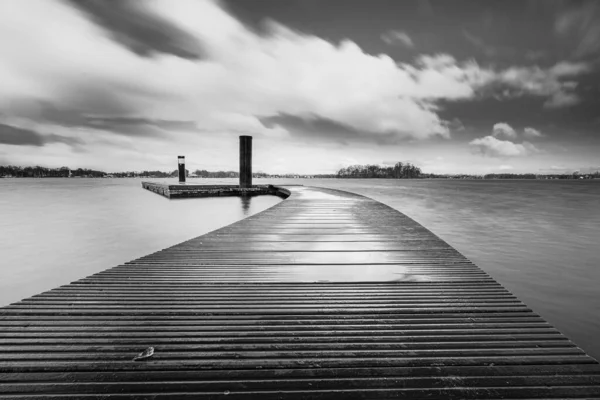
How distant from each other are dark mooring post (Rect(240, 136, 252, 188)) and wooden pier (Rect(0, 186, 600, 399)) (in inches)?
863

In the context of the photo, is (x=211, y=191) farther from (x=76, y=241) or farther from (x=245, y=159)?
(x=76, y=241)

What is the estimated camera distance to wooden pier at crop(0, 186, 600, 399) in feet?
5.40

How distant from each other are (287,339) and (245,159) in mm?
24545

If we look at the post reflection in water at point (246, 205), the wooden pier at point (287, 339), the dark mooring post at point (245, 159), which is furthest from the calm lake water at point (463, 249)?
the dark mooring post at point (245, 159)

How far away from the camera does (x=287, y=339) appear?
6.79 feet

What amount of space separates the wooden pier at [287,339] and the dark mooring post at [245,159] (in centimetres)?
2192

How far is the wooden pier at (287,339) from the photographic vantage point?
5.40 feet

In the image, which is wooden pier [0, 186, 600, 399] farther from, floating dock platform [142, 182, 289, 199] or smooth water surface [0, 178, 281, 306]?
floating dock platform [142, 182, 289, 199]

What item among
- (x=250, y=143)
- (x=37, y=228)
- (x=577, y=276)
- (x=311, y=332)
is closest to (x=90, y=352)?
(x=311, y=332)

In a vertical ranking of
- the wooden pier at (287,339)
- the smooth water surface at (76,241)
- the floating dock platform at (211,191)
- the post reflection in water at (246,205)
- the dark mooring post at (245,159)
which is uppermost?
the dark mooring post at (245,159)

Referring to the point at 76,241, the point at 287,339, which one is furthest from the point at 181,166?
the point at 287,339

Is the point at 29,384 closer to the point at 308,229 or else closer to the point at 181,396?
the point at 181,396

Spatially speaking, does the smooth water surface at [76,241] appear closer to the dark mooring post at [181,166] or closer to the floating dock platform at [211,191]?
the floating dock platform at [211,191]

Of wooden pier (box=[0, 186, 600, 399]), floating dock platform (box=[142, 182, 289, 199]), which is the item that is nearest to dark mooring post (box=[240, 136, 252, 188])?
floating dock platform (box=[142, 182, 289, 199])
